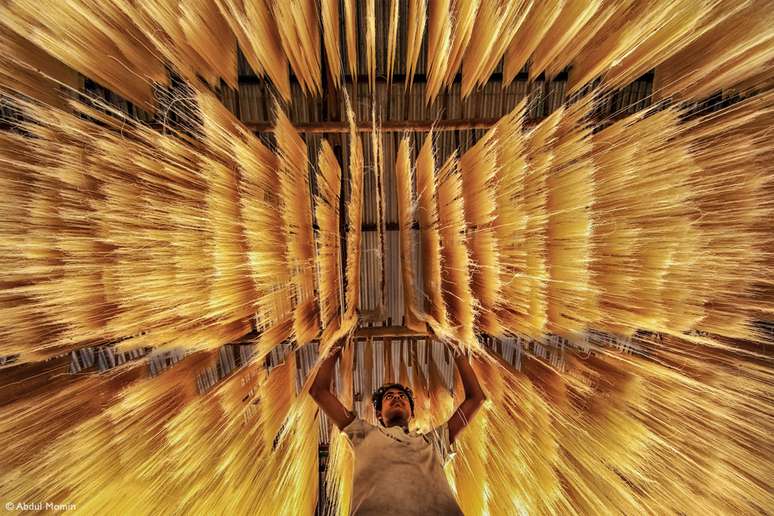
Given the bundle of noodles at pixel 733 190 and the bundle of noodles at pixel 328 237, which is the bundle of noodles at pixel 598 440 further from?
the bundle of noodles at pixel 328 237

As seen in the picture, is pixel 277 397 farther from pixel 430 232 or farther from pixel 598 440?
pixel 598 440

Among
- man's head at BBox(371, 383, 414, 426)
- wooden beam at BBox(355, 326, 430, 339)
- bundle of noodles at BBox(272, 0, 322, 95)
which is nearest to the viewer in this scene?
bundle of noodles at BBox(272, 0, 322, 95)

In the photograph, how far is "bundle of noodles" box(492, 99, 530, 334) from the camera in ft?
3.85

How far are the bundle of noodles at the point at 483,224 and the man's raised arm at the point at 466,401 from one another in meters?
0.18

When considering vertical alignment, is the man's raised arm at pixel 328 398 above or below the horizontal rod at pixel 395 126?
below

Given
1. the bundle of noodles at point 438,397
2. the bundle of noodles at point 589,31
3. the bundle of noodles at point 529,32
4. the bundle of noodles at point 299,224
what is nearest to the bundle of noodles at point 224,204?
the bundle of noodles at point 299,224

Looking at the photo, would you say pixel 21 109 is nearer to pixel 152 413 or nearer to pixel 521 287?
pixel 152 413

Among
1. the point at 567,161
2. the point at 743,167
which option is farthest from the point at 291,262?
the point at 743,167

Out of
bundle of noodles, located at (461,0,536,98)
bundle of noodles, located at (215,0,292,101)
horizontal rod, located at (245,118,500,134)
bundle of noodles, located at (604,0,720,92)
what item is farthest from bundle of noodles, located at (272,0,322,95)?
bundle of noodles, located at (604,0,720,92)

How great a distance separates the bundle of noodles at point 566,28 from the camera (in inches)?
42.3

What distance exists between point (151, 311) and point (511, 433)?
58.7 inches

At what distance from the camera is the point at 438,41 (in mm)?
1186

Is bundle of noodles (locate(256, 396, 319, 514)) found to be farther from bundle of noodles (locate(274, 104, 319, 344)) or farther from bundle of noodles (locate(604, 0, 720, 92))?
bundle of noodles (locate(604, 0, 720, 92))

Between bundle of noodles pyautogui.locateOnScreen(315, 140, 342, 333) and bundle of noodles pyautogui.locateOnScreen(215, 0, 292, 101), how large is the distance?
1.02ft
